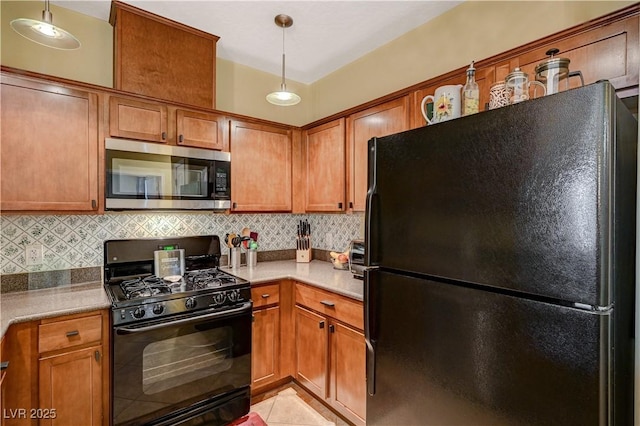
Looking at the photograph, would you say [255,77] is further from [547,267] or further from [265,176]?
[547,267]

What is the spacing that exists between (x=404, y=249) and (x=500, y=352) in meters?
0.48

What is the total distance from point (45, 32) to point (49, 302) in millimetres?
1376

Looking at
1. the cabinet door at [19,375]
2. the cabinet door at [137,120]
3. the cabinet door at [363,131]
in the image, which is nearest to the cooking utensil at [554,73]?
the cabinet door at [363,131]

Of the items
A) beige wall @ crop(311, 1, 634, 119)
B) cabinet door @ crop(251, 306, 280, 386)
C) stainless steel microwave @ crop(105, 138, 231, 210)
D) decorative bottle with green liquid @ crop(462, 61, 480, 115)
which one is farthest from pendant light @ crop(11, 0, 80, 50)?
beige wall @ crop(311, 1, 634, 119)

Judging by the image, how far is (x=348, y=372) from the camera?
2.09 m

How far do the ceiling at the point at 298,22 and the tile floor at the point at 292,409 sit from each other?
2.78 meters

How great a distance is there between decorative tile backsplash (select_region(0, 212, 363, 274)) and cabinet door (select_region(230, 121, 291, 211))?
32 cm

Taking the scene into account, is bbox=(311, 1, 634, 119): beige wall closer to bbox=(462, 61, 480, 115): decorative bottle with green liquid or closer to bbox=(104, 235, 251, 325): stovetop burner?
bbox=(462, 61, 480, 115): decorative bottle with green liquid

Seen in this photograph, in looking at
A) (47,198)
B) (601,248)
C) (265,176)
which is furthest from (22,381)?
(601,248)

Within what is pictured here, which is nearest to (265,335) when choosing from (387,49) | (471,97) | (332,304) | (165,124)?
(332,304)

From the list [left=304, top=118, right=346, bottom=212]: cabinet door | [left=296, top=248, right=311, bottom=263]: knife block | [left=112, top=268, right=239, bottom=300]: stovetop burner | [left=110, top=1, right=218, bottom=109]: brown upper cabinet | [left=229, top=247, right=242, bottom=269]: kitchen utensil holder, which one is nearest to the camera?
[left=112, top=268, right=239, bottom=300]: stovetop burner

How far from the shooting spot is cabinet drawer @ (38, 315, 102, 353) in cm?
165

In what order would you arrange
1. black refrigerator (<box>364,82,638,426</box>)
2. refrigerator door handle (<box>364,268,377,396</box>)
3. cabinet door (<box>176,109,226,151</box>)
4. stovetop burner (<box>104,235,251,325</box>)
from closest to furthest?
black refrigerator (<box>364,82,638,426</box>) → refrigerator door handle (<box>364,268,377,396</box>) → stovetop burner (<box>104,235,251,325</box>) → cabinet door (<box>176,109,226,151</box>)

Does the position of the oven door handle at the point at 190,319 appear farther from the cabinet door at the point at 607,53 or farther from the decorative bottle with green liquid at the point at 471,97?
the cabinet door at the point at 607,53
